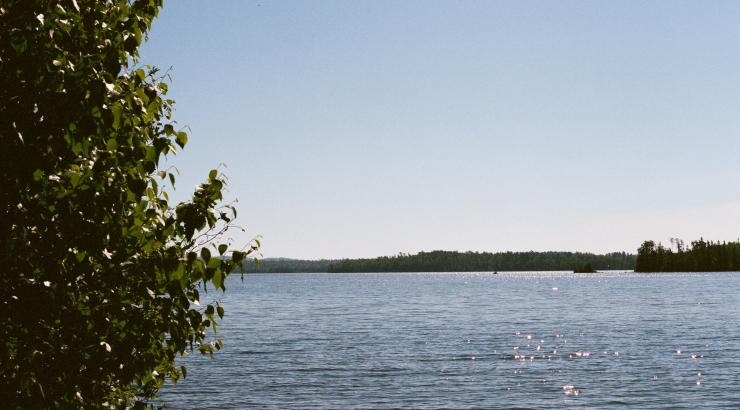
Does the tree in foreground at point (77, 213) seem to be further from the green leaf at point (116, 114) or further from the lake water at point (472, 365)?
the lake water at point (472, 365)

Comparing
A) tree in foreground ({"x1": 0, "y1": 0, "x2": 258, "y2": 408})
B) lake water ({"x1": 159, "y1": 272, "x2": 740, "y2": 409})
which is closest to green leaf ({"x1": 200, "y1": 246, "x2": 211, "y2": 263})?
tree in foreground ({"x1": 0, "y1": 0, "x2": 258, "y2": 408})

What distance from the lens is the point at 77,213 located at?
7.86m

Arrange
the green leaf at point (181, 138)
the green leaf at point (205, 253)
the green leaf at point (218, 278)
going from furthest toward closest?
the green leaf at point (181, 138)
the green leaf at point (218, 278)
the green leaf at point (205, 253)

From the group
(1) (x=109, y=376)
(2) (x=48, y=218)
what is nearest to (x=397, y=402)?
(1) (x=109, y=376)

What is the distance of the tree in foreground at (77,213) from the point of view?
24.9ft

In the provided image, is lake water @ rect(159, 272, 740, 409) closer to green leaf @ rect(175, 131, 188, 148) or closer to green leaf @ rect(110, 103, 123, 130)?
green leaf @ rect(175, 131, 188, 148)

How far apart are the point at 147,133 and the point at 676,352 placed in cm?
5414

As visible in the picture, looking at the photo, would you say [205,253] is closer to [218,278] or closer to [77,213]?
[218,278]

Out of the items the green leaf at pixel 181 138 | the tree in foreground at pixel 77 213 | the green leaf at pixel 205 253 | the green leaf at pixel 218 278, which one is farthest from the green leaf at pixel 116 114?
the green leaf at pixel 218 278

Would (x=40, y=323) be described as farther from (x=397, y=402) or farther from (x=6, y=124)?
(x=397, y=402)

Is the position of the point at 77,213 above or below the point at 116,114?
below

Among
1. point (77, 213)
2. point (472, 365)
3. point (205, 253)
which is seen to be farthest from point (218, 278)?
point (472, 365)

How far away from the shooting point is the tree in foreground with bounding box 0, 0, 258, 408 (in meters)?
7.59

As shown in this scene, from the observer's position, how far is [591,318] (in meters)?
91.4
